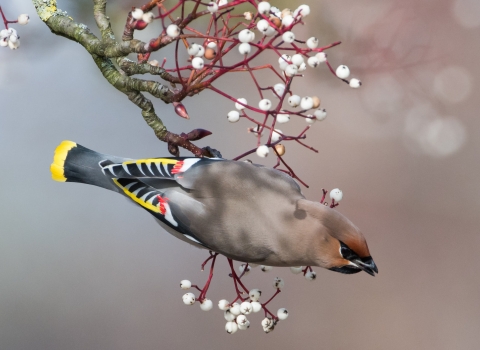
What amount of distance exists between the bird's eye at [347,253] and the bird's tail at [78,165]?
708 mm

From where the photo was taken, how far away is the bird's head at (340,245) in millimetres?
1528

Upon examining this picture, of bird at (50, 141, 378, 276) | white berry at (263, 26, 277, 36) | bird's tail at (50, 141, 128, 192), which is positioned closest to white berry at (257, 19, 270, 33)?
white berry at (263, 26, 277, 36)

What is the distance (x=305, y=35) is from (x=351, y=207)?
3.15ft

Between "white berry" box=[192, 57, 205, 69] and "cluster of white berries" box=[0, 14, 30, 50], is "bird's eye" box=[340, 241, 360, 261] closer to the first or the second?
"white berry" box=[192, 57, 205, 69]

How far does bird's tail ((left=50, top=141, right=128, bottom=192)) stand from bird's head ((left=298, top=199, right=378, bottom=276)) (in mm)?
643

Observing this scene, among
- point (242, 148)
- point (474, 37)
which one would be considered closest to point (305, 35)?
point (242, 148)

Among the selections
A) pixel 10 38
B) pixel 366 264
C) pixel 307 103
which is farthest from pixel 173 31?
pixel 366 264

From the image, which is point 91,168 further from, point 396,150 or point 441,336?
point 441,336

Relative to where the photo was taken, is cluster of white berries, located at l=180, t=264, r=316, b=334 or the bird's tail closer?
cluster of white berries, located at l=180, t=264, r=316, b=334

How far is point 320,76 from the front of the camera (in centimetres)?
317

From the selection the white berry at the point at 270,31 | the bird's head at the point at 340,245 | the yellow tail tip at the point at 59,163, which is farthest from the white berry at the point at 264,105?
the yellow tail tip at the point at 59,163

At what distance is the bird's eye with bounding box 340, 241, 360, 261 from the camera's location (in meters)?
1.54

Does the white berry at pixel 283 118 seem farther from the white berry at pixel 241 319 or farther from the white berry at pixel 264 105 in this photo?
the white berry at pixel 241 319

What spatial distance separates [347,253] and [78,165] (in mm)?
839
